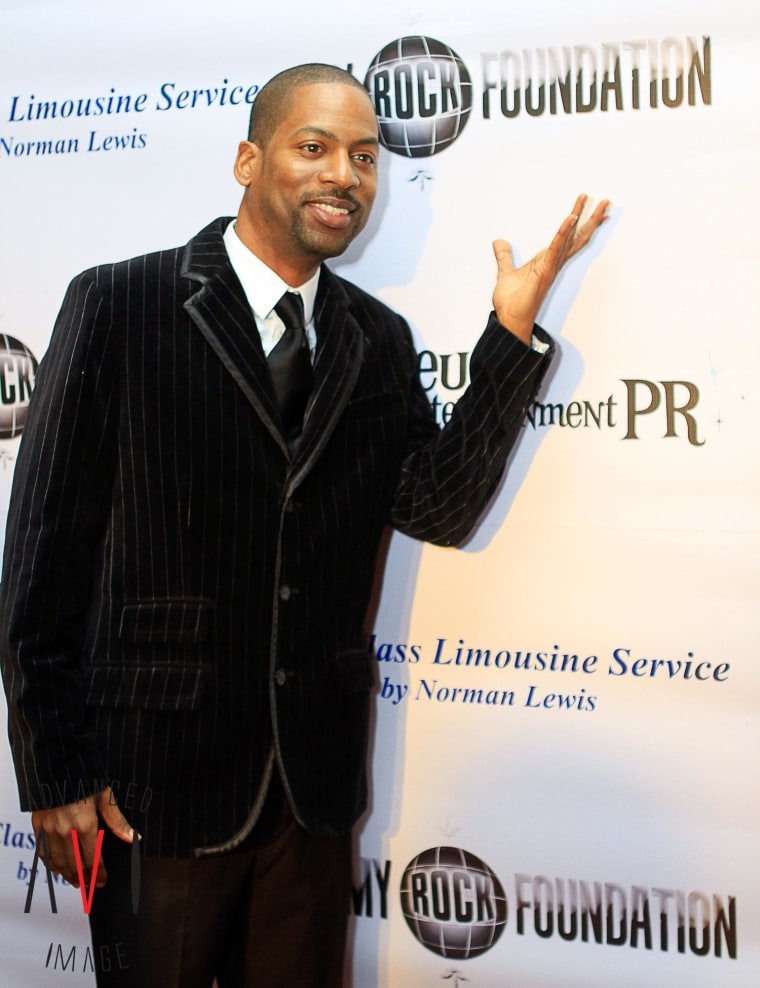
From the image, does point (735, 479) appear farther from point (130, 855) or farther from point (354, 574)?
point (130, 855)

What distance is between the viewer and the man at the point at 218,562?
4.60 ft

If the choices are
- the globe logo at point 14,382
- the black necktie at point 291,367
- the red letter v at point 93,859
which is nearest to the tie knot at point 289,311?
the black necktie at point 291,367

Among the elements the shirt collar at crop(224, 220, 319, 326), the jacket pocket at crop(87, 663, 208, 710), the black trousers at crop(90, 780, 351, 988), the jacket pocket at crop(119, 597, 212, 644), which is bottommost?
the black trousers at crop(90, 780, 351, 988)

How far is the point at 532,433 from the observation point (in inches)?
71.9

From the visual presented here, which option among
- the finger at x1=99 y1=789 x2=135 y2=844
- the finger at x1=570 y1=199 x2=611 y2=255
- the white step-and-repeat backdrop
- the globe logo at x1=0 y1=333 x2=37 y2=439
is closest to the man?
the finger at x1=99 y1=789 x2=135 y2=844

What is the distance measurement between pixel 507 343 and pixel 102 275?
62 centimetres

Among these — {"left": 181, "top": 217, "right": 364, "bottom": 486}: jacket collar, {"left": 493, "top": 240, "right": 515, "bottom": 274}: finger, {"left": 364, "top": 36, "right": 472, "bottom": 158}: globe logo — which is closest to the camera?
{"left": 181, "top": 217, "right": 364, "bottom": 486}: jacket collar

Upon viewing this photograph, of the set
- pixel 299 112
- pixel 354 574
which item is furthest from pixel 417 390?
pixel 299 112

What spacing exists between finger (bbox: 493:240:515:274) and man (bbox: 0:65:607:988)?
8 cm

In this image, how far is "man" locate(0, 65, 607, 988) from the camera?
1.40 metres

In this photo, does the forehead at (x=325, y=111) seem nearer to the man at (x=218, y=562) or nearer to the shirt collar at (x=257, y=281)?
the man at (x=218, y=562)

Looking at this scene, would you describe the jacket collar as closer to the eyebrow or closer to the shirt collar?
the shirt collar

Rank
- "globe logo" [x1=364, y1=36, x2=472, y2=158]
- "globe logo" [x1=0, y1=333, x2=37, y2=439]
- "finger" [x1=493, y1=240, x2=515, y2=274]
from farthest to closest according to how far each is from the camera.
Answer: "globe logo" [x1=0, y1=333, x2=37, y2=439]
"globe logo" [x1=364, y1=36, x2=472, y2=158]
"finger" [x1=493, y1=240, x2=515, y2=274]

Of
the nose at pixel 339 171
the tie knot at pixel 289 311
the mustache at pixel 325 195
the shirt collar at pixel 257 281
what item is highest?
the nose at pixel 339 171
